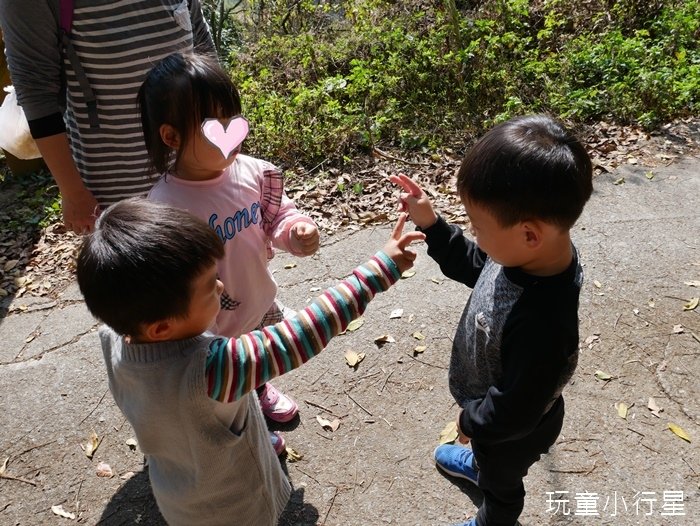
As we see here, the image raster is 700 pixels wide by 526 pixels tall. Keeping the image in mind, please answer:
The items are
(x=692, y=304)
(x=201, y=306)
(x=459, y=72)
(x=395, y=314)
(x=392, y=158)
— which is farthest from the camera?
(x=459, y=72)

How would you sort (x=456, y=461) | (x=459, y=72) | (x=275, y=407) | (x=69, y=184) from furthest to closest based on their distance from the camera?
1. (x=459, y=72)
2. (x=275, y=407)
3. (x=456, y=461)
4. (x=69, y=184)

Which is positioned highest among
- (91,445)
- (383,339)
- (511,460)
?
(511,460)

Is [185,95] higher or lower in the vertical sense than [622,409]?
higher

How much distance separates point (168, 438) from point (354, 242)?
2643 millimetres

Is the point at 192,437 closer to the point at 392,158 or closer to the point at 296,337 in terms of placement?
the point at 296,337

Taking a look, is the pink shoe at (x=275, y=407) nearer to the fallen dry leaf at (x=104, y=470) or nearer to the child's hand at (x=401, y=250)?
the fallen dry leaf at (x=104, y=470)

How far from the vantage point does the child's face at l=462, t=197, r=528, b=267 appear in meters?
1.59

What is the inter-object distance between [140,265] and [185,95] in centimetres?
75

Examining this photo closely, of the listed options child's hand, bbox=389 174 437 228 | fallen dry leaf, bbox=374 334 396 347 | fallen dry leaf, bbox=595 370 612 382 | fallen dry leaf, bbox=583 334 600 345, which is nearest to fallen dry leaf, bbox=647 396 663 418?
fallen dry leaf, bbox=595 370 612 382

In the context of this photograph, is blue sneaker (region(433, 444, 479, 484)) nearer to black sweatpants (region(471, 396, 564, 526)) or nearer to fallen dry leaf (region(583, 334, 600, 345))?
black sweatpants (region(471, 396, 564, 526))

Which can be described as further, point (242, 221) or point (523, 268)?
point (242, 221)

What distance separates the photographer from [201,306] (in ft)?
4.92

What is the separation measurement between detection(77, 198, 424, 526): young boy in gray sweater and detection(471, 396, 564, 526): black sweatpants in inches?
25.9

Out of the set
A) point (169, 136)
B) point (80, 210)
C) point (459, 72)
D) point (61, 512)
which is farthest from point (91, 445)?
point (459, 72)
